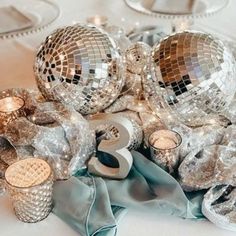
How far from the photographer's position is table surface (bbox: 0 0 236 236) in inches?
26.4

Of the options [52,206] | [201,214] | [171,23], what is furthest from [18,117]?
[171,23]

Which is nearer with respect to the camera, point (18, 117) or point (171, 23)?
point (18, 117)

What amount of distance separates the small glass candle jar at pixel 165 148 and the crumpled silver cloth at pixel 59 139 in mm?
90

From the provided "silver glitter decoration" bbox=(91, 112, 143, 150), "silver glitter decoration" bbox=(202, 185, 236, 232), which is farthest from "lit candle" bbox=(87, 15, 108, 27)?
"silver glitter decoration" bbox=(202, 185, 236, 232)

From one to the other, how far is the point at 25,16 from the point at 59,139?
0.48 meters

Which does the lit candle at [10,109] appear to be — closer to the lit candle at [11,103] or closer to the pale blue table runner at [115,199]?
the lit candle at [11,103]

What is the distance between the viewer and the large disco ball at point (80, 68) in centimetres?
75

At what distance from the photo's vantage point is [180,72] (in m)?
0.72

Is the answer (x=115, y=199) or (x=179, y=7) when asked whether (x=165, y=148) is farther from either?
(x=179, y=7)

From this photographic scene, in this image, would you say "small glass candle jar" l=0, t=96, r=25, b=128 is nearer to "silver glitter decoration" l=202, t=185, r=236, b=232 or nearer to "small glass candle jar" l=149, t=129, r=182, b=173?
"small glass candle jar" l=149, t=129, r=182, b=173

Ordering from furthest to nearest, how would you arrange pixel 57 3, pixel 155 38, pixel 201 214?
pixel 57 3, pixel 155 38, pixel 201 214

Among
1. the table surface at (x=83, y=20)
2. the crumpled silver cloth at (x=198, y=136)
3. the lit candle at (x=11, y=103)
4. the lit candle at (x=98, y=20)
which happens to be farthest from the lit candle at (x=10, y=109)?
the lit candle at (x=98, y=20)

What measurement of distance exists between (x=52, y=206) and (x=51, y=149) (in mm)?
81

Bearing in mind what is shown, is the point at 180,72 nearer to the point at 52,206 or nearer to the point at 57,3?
the point at 52,206
